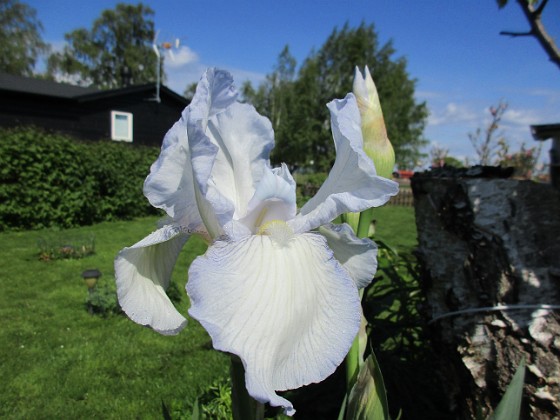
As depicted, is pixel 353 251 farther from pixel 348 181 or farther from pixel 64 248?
pixel 64 248

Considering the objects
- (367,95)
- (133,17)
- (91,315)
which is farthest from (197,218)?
(133,17)

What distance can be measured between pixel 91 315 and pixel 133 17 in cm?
→ 3118

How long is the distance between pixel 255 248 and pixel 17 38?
96.5ft

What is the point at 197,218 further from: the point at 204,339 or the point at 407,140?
the point at 407,140

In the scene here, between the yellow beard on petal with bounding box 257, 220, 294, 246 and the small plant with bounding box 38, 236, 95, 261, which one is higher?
the yellow beard on petal with bounding box 257, 220, 294, 246

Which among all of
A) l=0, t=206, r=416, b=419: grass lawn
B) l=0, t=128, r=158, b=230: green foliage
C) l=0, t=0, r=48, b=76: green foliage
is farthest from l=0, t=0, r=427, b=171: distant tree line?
l=0, t=206, r=416, b=419: grass lawn

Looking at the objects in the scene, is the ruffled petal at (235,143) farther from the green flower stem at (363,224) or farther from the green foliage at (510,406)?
the green foliage at (510,406)

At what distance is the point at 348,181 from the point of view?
2.50 ft

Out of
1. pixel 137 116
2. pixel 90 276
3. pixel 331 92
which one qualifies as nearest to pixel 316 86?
pixel 331 92

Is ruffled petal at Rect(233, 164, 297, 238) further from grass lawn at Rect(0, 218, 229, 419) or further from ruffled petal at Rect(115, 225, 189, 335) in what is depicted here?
grass lawn at Rect(0, 218, 229, 419)

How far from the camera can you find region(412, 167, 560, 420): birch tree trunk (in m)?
1.38

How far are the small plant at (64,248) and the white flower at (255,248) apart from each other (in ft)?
20.4

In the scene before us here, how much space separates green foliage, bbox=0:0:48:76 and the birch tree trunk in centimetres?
2825

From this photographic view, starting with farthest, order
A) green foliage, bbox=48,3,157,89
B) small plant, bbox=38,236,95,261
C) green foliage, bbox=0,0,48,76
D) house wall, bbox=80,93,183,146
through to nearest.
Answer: green foliage, bbox=48,3,157,89
green foliage, bbox=0,0,48,76
house wall, bbox=80,93,183,146
small plant, bbox=38,236,95,261
